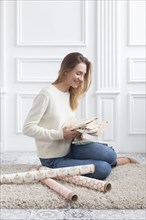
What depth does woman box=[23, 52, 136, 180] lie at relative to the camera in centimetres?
230

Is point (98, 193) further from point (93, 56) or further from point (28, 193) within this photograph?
point (93, 56)

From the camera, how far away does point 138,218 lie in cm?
168

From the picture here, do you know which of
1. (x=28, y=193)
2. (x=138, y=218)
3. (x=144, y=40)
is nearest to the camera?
(x=138, y=218)

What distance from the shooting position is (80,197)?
1895mm

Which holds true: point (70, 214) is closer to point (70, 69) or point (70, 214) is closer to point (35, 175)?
point (35, 175)

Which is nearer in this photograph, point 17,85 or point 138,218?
point 138,218

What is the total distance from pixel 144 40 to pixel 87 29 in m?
0.50

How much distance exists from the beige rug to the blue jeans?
5.4 inches

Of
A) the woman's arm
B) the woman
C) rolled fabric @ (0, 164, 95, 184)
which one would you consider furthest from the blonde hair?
rolled fabric @ (0, 164, 95, 184)

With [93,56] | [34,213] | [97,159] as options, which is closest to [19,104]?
[93,56]

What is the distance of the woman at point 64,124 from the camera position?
2.30m

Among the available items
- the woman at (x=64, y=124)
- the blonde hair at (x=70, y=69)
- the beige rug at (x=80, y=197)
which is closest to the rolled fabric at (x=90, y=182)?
the beige rug at (x=80, y=197)

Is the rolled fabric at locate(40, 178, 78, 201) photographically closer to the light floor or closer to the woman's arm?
the light floor

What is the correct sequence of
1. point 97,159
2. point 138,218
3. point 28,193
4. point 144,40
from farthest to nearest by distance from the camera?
point 144,40
point 97,159
point 28,193
point 138,218
